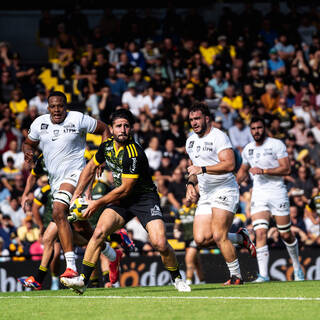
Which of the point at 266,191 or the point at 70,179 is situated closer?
the point at 70,179

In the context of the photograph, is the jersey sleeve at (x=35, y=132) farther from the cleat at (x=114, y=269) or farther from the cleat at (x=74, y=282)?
the cleat at (x=74, y=282)

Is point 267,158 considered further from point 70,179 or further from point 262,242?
point 70,179

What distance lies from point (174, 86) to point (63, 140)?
35.9ft

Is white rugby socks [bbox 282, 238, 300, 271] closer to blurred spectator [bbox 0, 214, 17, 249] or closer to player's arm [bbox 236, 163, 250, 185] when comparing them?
player's arm [bbox 236, 163, 250, 185]

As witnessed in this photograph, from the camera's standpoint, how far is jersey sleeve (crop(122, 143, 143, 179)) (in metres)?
9.71

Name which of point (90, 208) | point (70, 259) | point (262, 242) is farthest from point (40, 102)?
point (90, 208)

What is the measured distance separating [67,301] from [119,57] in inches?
561

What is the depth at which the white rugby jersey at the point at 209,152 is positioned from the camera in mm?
11070

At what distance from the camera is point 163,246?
9.84m

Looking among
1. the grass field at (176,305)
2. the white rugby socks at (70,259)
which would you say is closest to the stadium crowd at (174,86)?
the white rugby socks at (70,259)

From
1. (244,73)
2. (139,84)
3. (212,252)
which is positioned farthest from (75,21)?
(212,252)

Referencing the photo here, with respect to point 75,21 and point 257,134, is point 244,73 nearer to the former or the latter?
point 75,21

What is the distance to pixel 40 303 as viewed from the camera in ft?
29.5

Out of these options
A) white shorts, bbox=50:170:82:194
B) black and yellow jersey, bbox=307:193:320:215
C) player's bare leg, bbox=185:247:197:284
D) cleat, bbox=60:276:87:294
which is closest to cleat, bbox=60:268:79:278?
cleat, bbox=60:276:87:294
